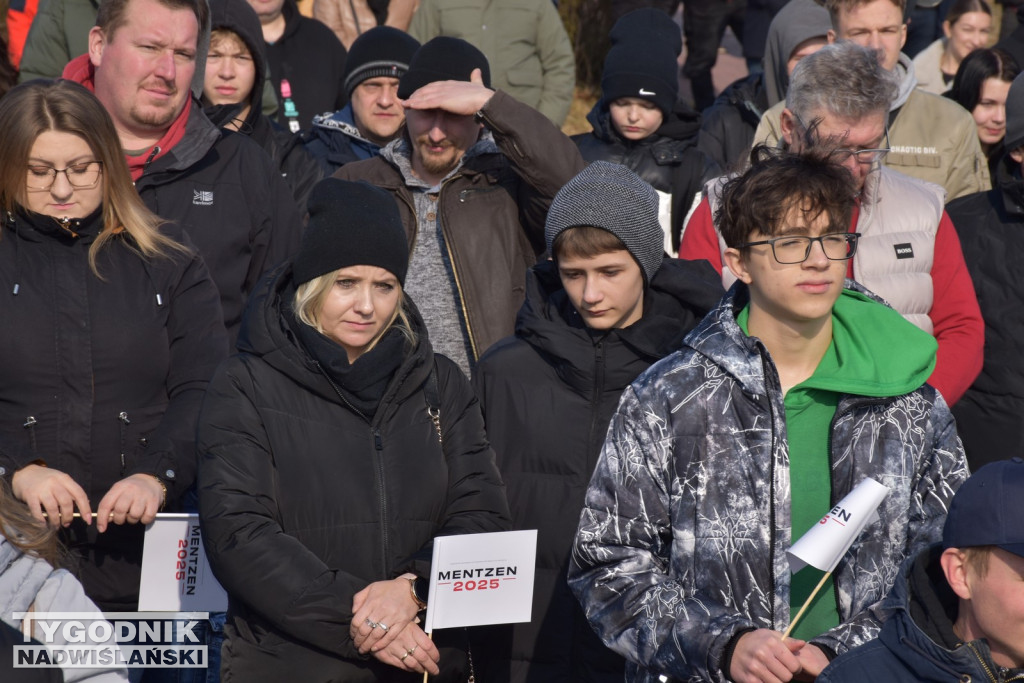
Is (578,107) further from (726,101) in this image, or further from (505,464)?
(505,464)

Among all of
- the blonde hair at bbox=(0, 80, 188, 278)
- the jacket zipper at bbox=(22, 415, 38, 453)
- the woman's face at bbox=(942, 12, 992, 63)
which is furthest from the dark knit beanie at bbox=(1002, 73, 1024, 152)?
the jacket zipper at bbox=(22, 415, 38, 453)

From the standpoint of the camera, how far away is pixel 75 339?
12.9ft

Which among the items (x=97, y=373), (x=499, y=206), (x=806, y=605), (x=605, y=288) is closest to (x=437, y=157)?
(x=499, y=206)

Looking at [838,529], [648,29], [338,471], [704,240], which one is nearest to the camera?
[838,529]

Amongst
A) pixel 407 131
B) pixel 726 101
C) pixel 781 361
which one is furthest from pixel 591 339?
pixel 726 101

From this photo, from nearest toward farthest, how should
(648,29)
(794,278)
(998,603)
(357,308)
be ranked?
(998,603), (794,278), (357,308), (648,29)

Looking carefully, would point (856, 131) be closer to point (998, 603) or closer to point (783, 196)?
point (783, 196)

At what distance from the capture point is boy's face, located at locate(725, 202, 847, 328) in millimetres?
3139

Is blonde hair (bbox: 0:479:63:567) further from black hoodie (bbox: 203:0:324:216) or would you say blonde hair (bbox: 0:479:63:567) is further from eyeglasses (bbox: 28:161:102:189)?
black hoodie (bbox: 203:0:324:216)

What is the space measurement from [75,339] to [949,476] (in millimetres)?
2519

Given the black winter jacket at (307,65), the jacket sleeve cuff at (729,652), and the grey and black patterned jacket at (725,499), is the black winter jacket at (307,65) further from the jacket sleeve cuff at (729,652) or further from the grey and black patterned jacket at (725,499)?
the jacket sleeve cuff at (729,652)

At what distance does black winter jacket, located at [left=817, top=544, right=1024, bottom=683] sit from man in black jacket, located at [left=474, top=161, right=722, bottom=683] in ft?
3.78

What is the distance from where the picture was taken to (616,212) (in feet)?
13.3

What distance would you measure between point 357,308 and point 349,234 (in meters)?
0.23
